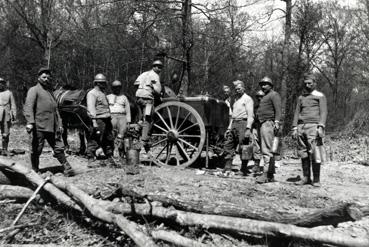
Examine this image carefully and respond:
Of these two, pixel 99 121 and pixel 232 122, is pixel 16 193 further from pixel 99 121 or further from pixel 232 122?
pixel 232 122

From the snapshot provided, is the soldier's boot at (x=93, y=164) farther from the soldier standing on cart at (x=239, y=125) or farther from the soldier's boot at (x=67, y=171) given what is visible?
the soldier standing on cart at (x=239, y=125)

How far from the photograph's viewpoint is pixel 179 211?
4.55 m

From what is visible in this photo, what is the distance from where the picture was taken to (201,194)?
5.89 meters

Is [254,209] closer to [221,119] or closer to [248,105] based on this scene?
[248,105]

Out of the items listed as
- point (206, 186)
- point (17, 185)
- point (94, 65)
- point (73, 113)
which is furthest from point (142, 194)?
point (94, 65)

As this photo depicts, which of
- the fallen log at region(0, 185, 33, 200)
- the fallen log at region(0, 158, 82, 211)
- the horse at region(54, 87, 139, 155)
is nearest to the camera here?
the fallen log at region(0, 158, 82, 211)

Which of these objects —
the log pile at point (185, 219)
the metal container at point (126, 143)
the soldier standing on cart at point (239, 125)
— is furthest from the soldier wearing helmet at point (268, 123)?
the metal container at point (126, 143)

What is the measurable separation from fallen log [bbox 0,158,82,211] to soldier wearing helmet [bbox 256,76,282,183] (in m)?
3.33

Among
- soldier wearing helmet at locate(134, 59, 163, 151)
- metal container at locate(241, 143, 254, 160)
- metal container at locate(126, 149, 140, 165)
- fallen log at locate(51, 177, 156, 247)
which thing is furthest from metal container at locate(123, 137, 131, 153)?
fallen log at locate(51, 177, 156, 247)

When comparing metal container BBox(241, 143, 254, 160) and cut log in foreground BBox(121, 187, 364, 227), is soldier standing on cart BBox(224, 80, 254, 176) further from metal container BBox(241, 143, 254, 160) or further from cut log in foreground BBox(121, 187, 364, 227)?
cut log in foreground BBox(121, 187, 364, 227)

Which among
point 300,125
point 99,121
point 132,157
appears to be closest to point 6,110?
point 99,121

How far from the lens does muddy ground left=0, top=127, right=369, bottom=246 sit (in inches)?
181

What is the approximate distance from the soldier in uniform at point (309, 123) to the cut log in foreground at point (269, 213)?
2.88 m

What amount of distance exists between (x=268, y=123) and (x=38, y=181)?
4004 mm
